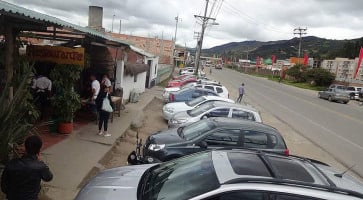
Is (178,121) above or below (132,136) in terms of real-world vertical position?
above

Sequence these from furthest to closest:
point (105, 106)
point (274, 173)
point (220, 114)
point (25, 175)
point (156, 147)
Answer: point (220, 114), point (105, 106), point (156, 147), point (25, 175), point (274, 173)

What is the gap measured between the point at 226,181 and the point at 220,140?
5820 millimetres

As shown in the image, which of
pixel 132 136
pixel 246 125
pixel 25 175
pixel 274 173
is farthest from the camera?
pixel 132 136

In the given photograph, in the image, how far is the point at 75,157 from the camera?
10055 millimetres

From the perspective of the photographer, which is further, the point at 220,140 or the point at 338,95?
the point at 338,95

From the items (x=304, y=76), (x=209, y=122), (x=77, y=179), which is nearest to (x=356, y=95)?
(x=304, y=76)

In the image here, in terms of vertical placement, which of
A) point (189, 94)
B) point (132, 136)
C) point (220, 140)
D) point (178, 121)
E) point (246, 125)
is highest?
point (246, 125)

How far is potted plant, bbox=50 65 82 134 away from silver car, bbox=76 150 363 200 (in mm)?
6810

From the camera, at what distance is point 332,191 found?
13.5ft

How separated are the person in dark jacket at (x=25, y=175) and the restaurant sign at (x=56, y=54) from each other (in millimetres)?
7180

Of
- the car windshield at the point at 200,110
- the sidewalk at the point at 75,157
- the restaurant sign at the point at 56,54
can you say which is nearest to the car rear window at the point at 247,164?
the sidewalk at the point at 75,157

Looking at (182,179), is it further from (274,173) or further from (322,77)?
(322,77)

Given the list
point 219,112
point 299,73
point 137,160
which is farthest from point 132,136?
point 299,73

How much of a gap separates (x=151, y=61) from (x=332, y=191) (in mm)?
33987
